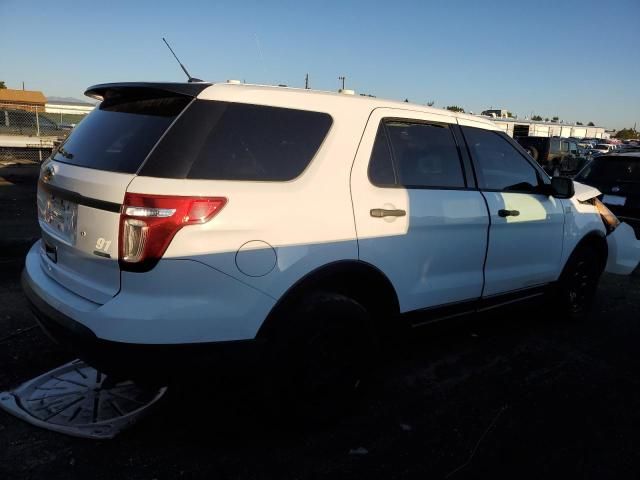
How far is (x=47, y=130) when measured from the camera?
55.9 ft

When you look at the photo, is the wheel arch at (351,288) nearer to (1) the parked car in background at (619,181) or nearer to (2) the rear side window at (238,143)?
(2) the rear side window at (238,143)

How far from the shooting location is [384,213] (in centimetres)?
283

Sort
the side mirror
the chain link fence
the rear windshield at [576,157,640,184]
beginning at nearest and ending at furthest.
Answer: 1. the side mirror
2. the rear windshield at [576,157,640,184]
3. the chain link fence

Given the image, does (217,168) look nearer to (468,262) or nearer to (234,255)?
(234,255)

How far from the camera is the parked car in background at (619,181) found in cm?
671

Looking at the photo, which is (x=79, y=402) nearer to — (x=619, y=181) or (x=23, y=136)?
(x=619, y=181)

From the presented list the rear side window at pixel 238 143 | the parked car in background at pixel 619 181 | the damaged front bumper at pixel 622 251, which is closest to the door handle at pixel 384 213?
the rear side window at pixel 238 143

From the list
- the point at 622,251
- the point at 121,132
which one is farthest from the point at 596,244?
the point at 121,132

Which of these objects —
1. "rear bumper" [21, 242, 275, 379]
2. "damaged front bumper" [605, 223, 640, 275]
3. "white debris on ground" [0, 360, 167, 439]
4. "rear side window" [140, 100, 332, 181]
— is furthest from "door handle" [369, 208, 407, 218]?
"damaged front bumper" [605, 223, 640, 275]

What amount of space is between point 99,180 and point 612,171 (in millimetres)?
7112

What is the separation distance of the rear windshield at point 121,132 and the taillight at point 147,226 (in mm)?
203

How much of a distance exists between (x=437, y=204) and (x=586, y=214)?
2174 millimetres

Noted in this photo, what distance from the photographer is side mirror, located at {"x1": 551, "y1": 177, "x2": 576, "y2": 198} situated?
4.15 meters

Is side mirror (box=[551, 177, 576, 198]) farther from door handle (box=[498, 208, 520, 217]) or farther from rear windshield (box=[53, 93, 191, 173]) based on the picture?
rear windshield (box=[53, 93, 191, 173])
